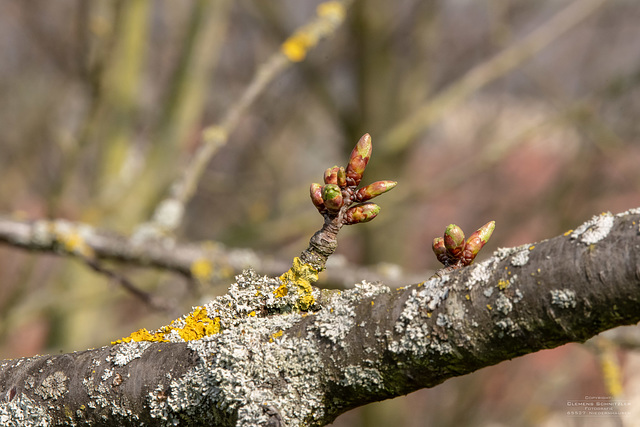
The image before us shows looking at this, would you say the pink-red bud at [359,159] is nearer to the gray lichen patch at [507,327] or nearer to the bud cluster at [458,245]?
the bud cluster at [458,245]

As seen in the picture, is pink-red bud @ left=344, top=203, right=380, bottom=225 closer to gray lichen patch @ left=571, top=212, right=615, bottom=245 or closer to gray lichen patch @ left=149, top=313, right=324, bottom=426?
gray lichen patch @ left=149, top=313, right=324, bottom=426

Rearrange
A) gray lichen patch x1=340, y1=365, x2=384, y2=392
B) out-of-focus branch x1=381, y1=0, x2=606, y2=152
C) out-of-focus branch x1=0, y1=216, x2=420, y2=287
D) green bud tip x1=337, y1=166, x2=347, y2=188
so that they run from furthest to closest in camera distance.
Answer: out-of-focus branch x1=381, y1=0, x2=606, y2=152 < out-of-focus branch x1=0, y1=216, x2=420, y2=287 < green bud tip x1=337, y1=166, x2=347, y2=188 < gray lichen patch x1=340, y1=365, x2=384, y2=392

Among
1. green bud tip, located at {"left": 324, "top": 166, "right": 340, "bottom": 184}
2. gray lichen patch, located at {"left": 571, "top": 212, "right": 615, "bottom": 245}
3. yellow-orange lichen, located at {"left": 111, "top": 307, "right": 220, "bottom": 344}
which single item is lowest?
gray lichen patch, located at {"left": 571, "top": 212, "right": 615, "bottom": 245}

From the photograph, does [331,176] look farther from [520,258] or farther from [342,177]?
[520,258]

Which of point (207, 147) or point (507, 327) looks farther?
point (207, 147)

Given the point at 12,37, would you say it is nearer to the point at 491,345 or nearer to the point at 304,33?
the point at 304,33

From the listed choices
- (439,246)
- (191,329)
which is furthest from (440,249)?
(191,329)

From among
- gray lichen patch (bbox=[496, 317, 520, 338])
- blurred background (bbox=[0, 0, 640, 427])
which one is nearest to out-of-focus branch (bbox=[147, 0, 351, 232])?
blurred background (bbox=[0, 0, 640, 427])

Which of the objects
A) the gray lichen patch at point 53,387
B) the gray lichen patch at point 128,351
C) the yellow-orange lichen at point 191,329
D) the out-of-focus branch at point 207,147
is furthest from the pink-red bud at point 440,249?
the out-of-focus branch at point 207,147
